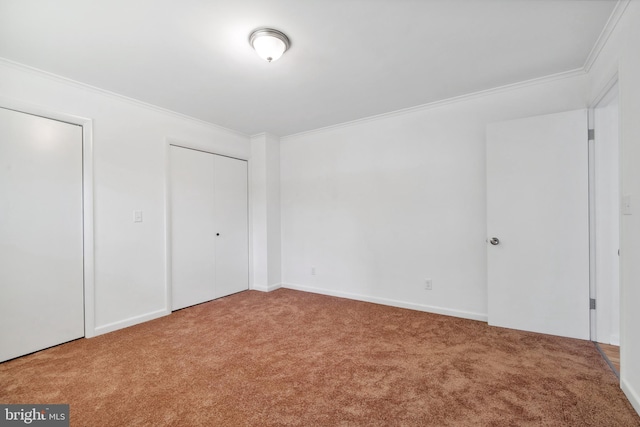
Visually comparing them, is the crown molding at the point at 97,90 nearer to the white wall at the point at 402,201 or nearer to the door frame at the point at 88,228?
the door frame at the point at 88,228

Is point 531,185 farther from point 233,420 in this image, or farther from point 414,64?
point 233,420

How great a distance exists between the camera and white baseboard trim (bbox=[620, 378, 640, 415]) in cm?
158

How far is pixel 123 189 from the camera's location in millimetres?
2969

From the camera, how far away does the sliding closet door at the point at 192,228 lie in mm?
3455

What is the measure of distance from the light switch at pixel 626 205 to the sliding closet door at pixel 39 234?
437 centimetres

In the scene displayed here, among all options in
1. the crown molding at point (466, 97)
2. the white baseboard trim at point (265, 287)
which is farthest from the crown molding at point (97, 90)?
the white baseboard trim at point (265, 287)

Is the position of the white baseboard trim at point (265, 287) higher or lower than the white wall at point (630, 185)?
lower

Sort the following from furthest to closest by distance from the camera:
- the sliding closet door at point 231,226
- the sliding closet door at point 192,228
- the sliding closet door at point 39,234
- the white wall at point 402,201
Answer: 1. the sliding closet door at point 231,226
2. the sliding closet door at point 192,228
3. the white wall at point 402,201
4. the sliding closet door at point 39,234

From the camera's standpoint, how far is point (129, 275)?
9.86 ft

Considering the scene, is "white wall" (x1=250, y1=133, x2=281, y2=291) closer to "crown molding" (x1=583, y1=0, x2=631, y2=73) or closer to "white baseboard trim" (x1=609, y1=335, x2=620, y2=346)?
"crown molding" (x1=583, y1=0, x2=631, y2=73)

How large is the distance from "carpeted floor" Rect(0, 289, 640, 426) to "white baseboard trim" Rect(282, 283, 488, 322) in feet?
0.41

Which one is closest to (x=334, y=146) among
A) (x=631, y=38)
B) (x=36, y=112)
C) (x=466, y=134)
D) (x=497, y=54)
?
(x=466, y=134)

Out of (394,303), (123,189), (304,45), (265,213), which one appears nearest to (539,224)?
(394,303)

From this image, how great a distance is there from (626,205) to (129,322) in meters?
4.35
